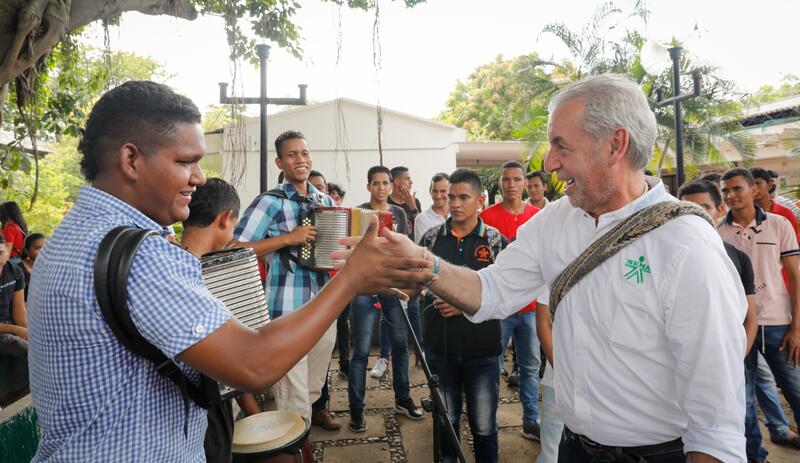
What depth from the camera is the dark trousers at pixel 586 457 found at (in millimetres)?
1695

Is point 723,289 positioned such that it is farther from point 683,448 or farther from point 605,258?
point 683,448

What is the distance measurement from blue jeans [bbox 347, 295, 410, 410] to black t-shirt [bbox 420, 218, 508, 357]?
97 centimetres

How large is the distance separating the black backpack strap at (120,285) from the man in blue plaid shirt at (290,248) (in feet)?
8.31

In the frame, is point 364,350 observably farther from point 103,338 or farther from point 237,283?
point 103,338

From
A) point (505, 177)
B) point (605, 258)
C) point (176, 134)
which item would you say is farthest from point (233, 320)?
point (505, 177)

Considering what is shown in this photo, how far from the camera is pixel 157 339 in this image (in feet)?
3.68

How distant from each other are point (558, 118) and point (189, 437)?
1712mm

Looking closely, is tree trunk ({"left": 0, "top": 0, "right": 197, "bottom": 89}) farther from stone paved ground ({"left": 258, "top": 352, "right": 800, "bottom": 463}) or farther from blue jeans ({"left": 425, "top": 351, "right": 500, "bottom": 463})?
stone paved ground ({"left": 258, "top": 352, "right": 800, "bottom": 463})

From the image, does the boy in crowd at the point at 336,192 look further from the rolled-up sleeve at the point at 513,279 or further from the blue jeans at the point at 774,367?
the blue jeans at the point at 774,367

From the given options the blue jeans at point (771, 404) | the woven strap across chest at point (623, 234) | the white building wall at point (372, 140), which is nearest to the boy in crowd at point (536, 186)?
the blue jeans at point (771, 404)

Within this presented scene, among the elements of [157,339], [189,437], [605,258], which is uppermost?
[605,258]

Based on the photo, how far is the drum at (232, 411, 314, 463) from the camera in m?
2.46

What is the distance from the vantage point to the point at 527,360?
4500mm

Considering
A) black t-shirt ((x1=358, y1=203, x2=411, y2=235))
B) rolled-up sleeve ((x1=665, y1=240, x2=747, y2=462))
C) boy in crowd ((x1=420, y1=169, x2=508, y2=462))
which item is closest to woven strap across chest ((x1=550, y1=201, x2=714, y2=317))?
rolled-up sleeve ((x1=665, y1=240, x2=747, y2=462))
